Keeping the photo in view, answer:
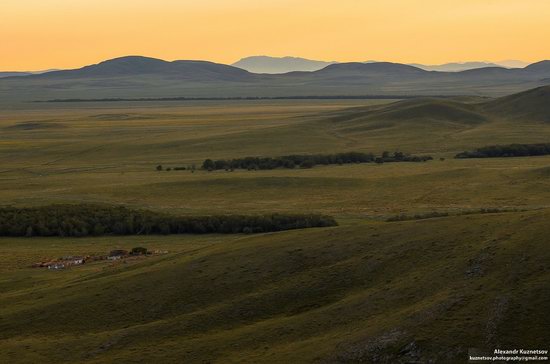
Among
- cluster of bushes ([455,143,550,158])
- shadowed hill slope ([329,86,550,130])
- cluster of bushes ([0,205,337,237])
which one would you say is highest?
shadowed hill slope ([329,86,550,130])

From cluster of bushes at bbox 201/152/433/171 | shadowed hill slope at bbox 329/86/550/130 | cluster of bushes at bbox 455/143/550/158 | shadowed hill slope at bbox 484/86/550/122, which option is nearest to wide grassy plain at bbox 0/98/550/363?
cluster of bushes at bbox 201/152/433/171

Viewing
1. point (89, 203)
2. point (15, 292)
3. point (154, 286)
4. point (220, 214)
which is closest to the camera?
point (154, 286)

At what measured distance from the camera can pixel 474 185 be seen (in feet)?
317

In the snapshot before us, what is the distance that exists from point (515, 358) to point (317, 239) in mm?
20688

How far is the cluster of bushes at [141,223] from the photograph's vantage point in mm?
73812

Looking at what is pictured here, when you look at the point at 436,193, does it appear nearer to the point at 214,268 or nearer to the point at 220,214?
the point at 220,214

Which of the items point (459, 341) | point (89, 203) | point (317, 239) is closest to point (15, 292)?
point (317, 239)

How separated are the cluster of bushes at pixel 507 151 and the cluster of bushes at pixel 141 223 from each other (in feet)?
196

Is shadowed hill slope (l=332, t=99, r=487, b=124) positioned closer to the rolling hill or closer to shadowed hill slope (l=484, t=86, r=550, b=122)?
the rolling hill

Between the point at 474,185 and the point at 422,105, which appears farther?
the point at 422,105

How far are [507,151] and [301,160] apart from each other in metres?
33.5

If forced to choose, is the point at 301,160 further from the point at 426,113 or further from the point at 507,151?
the point at 426,113

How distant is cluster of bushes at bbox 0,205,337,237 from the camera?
7381cm

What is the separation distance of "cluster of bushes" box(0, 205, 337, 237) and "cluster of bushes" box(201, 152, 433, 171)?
4366 centimetres
